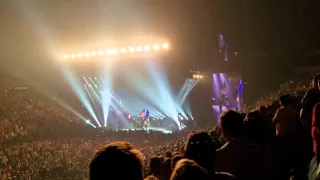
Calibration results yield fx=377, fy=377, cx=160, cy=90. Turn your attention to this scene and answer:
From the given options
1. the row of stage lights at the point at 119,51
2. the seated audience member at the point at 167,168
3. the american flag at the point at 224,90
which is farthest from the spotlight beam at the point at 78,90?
the seated audience member at the point at 167,168

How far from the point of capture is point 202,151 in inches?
106

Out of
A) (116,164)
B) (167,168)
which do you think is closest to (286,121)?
(167,168)

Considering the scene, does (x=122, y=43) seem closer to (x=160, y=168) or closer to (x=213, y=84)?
(x=213, y=84)

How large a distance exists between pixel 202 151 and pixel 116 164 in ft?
3.38

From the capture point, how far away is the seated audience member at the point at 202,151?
270cm

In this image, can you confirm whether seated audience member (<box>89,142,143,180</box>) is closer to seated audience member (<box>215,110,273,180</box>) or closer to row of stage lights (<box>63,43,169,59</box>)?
seated audience member (<box>215,110,273,180</box>)

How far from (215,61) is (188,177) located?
25745 millimetres

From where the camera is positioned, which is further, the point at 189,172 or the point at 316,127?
the point at 316,127

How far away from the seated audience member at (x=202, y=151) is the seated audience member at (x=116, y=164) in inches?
34.2

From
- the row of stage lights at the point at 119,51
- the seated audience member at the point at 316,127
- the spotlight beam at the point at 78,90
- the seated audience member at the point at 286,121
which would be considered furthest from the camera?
the spotlight beam at the point at 78,90

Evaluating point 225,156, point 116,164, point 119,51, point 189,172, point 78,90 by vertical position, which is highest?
point 119,51

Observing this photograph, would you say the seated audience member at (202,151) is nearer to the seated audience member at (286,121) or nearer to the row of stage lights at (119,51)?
the seated audience member at (286,121)

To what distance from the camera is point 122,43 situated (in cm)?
2314

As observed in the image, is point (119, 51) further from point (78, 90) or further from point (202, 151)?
point (202, 151)
